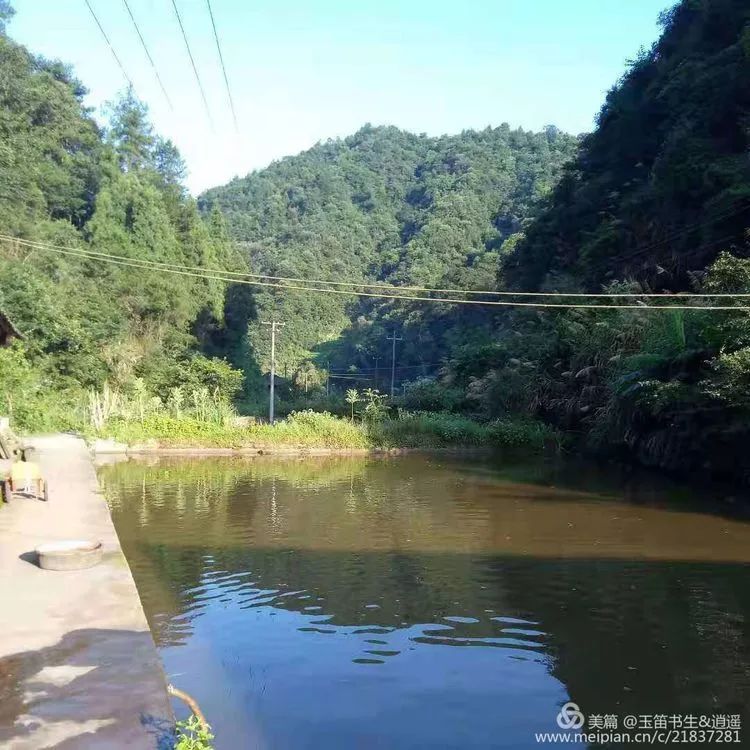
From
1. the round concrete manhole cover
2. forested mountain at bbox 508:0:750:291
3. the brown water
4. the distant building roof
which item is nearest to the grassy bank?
forested mountain at bbox 508:0:750:291

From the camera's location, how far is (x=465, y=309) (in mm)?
54469

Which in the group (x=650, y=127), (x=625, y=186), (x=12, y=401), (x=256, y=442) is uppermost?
(x=650, y=127)

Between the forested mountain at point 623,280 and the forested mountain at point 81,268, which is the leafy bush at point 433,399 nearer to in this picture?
the forested mountain at point 623,280

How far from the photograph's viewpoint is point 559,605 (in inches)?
342

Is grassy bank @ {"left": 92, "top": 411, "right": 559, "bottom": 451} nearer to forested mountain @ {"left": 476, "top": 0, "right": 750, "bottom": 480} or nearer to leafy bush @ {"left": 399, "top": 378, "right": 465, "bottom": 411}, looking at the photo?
forested mountain @ {"left": 476, "top": 0, "right": 750, "bottom": 480}

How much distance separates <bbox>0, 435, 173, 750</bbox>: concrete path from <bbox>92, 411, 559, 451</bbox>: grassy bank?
17472 millimetres

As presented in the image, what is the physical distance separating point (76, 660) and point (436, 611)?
4.58 metres

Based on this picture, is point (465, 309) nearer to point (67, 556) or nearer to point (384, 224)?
point (384, 224)

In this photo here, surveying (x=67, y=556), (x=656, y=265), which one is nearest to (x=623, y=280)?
(x=656, y=265)

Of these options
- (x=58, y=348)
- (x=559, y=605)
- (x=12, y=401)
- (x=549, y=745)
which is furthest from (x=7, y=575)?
(x=58, y=348)

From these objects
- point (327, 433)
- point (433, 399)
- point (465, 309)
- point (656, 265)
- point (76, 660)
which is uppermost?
point (465, 309)

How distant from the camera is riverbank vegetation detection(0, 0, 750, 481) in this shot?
19719 millimetres

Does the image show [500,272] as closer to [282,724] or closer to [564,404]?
[564,404]

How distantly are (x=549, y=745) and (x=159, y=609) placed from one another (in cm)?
490
